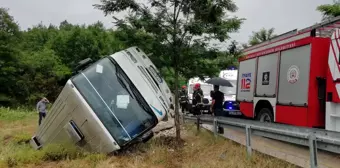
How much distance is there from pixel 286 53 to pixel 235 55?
49.9 inches

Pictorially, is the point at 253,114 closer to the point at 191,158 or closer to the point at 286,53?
the point at 286,53

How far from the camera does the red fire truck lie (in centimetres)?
746

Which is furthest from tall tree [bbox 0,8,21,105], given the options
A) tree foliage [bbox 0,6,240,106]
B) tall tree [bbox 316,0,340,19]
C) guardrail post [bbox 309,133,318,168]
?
guardrail post [bbox 309,133,318,168]

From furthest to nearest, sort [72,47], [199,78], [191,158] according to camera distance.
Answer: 1. [72,47]
2. [199,78]
3. [191,158]

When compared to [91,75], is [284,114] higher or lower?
lower

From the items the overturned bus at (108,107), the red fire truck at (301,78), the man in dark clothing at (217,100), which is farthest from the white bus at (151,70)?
the red fire truck at (301,78)

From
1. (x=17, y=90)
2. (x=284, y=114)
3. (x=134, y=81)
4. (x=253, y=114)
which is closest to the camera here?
(x=134, y=81)

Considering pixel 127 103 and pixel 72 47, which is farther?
pixel 72 47

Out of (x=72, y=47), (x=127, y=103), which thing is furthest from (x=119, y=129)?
(x=72, y=47)

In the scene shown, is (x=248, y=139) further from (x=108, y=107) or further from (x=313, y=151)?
(x=108, y=107)

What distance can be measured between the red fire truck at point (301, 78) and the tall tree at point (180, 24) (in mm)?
1496

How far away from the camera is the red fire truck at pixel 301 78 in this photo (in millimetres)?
7457

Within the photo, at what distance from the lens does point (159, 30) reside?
30.5 ft

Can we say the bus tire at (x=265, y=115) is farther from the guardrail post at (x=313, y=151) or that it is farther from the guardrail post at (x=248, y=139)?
the guardrail post at (x=313, y=151)
